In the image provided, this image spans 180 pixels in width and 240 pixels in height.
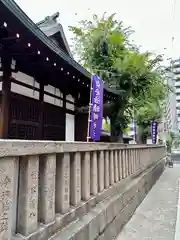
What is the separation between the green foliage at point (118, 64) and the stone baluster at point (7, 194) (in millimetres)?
7239

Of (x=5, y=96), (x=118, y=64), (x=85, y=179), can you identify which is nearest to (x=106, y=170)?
(x=85, y=179)

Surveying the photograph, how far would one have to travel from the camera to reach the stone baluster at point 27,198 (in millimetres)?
1950

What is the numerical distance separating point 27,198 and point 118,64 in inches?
281

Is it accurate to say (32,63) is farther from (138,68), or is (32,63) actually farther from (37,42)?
(138,68)

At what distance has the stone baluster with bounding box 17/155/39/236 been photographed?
6.40 ft

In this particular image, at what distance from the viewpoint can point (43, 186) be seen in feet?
7.48

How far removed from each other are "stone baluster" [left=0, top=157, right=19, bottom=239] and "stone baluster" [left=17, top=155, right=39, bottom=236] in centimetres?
10

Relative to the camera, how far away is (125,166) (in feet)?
18.7

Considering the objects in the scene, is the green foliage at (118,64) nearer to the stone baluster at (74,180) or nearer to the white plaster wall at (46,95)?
the white plaster wall at (46,95)

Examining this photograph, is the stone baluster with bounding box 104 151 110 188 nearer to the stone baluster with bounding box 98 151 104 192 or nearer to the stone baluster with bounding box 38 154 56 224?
the stone baluster with bounding box 98 151 104 192

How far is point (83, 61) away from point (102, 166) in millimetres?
7016

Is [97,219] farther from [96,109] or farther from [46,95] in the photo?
[46,95]

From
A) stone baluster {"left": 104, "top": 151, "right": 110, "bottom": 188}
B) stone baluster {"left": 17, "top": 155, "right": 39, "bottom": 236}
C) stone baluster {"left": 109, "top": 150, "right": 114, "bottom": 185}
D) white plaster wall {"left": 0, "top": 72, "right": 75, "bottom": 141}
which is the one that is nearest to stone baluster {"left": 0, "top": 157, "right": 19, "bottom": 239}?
stone baluster {"left": 17, "top": 155, "right": 39, "bottom": 236}

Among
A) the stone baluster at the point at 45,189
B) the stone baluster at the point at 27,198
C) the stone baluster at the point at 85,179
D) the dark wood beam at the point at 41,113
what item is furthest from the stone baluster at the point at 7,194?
the dark wood beam at the point at 41,113
